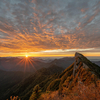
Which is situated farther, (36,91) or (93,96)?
(36,91)

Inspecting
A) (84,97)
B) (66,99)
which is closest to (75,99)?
(84,97)

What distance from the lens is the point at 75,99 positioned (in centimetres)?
458

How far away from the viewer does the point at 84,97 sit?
4.24 m

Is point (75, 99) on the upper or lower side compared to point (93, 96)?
lower

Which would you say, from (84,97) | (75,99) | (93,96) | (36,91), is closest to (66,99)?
(75,99)

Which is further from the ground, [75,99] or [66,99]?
[75,99]

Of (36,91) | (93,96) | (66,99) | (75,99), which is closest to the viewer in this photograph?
(93,96)

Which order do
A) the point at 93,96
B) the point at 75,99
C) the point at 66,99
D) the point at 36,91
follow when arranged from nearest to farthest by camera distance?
the point at 93,96
the point at 75,99
the point at 66,99
the point at 36,91

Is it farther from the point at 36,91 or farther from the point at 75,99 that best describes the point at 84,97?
the point at 36,91

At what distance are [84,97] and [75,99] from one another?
77 cm

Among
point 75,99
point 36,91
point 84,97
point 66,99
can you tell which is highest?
point 84,97

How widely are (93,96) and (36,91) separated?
53.9ft

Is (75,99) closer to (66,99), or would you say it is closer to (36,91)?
(66,99)

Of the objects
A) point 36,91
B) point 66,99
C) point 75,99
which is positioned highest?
point 75,99
